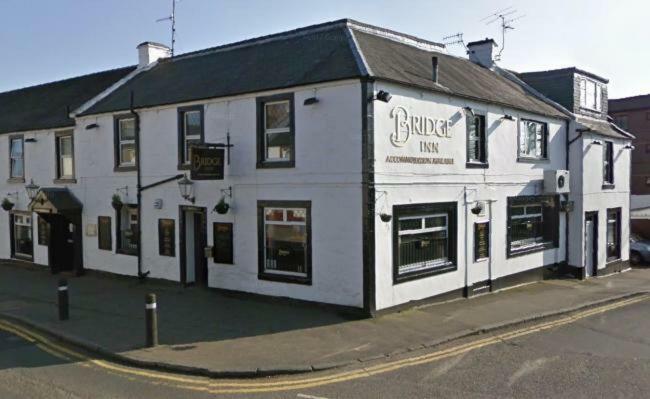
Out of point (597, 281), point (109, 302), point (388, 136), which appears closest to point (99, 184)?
point (109, 302)

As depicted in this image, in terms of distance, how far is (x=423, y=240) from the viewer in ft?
43.6

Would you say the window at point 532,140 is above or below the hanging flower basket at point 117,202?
above

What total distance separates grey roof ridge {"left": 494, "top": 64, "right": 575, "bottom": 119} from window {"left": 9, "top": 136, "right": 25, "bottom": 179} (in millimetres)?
18609

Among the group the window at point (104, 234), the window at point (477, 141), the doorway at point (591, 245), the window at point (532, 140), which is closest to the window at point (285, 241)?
the window at point (477, 141)

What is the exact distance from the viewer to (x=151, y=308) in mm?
9320

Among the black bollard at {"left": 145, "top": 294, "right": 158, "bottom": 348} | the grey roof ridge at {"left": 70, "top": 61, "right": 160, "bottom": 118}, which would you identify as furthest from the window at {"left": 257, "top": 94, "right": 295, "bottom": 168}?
the grey roof ridge at {"left": 70, "top": 61, "right": 160, "bottom": 118}

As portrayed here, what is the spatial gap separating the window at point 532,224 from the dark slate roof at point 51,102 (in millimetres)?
14934

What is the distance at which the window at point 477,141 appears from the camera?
1499cm

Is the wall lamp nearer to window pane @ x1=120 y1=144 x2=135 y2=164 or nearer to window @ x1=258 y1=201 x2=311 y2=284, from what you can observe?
window @ x1=258 y1=201 x2=311 y2=284

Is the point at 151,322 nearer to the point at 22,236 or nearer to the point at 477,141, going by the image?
the point at 477,141

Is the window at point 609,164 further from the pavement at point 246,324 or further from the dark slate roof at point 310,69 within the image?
the pavement at point 246,324

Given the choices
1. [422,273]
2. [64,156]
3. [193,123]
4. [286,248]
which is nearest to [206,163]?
[193,123]

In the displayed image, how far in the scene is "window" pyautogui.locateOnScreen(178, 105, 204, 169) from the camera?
14844 mm

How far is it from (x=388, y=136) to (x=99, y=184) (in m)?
10.4
